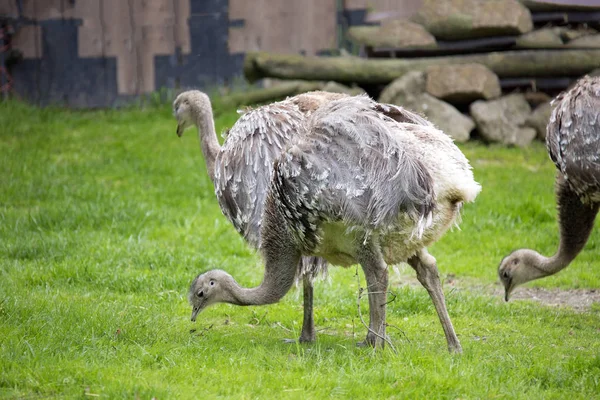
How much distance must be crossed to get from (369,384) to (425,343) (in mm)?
1288

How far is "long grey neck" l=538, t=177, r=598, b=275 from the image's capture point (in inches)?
306

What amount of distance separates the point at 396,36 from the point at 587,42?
2.78 metres

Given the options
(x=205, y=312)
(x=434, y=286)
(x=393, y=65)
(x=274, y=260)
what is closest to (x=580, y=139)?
(x=434, y=286)

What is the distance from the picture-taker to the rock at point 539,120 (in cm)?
1252

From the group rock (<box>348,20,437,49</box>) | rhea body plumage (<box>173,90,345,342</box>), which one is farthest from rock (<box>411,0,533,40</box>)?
rhea body plumage (<box>173,90,345,342</box>)

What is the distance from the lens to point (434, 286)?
6.20 meters

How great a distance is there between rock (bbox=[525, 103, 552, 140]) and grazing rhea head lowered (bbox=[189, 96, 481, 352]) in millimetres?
6846

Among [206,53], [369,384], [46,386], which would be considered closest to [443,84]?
[206,53]

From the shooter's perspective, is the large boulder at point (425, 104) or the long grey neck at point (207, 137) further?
the large boulder at point (425, 104)

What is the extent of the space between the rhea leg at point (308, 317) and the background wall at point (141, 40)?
8366 mm

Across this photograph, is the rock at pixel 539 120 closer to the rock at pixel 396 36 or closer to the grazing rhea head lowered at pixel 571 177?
the rock at pixel 396 36

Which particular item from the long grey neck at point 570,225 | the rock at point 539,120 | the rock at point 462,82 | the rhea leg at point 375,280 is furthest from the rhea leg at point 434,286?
the rock at point 539,120

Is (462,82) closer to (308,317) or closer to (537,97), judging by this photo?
(537,97)

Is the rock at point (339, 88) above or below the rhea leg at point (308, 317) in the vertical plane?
above
